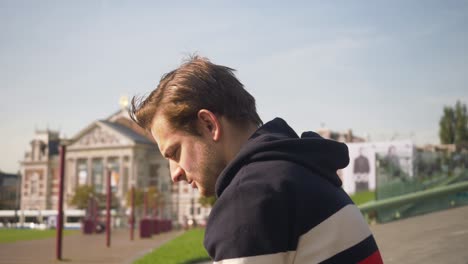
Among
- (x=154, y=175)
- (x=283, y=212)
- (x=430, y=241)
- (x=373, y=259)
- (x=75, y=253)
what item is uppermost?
(x=154, y=175)

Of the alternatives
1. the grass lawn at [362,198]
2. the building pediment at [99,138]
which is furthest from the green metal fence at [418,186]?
the building pediment at [99,138]

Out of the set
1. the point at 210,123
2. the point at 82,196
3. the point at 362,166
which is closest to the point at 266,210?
the point at 210,123

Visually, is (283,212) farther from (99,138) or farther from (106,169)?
(99,138)

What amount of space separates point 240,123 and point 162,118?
0.23 meters

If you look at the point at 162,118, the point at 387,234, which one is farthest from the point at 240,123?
the point at 387,234

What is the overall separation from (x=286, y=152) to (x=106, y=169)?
90396mm

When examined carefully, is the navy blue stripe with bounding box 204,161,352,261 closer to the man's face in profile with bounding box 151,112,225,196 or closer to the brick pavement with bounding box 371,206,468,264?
the man's face in profile with bounding box 151,112,225,196

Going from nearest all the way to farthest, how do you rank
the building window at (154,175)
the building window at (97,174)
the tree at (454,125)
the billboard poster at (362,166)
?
1. the tree at (454,125)
2. the billboard poster at (362,166)
3. the building window at (154,175)
4. the building window at (97,174)

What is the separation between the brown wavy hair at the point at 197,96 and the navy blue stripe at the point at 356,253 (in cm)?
46

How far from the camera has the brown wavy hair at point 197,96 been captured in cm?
162

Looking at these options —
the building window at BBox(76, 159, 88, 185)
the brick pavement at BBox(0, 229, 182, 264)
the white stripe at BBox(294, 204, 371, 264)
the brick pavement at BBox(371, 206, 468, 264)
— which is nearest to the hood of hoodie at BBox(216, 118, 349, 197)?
the white stripe at BBox(294, 204, 371, 264)

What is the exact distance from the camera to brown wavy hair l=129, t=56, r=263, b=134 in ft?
5.30

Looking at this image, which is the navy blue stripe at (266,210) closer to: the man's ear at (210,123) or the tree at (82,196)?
the man's ear at (210,123)

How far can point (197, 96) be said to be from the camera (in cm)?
161
